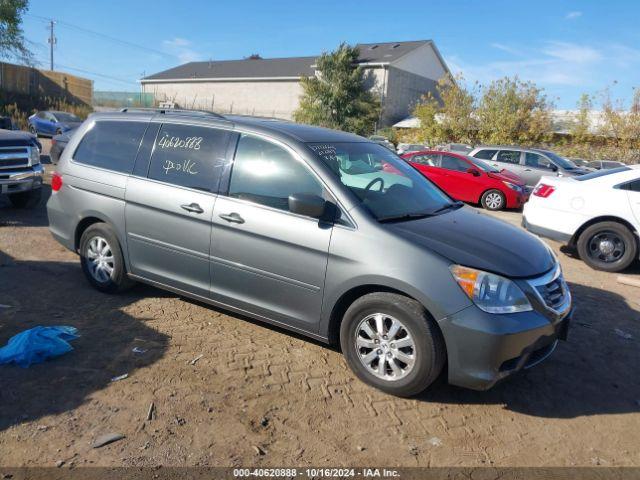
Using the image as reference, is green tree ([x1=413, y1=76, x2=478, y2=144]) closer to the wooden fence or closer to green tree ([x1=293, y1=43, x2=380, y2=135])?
green tree ([x1=293, y1=43, x2=380, y2=135])

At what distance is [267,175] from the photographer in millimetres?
4090

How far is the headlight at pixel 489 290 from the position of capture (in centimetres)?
325

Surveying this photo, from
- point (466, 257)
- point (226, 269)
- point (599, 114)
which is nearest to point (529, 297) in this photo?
point (466, 257)

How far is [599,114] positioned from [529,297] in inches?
1268

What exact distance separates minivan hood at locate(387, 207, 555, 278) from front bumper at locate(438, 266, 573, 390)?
7.4 inches

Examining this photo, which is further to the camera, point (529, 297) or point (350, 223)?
point (350, 223)

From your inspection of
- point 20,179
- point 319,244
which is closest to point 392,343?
point 319,244

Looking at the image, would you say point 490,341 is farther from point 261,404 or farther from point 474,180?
point 474,180

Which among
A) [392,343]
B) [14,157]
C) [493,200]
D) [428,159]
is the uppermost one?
[428,159]

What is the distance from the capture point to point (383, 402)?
3512 mm

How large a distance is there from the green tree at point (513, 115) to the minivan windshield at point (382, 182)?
27529mm

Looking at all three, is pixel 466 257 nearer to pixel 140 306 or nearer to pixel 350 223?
pixel 350 223

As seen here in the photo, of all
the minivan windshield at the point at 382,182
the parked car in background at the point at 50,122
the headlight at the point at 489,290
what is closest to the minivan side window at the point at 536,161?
the minivan windshield at the point at 382,182

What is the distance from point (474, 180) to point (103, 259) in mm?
10922
